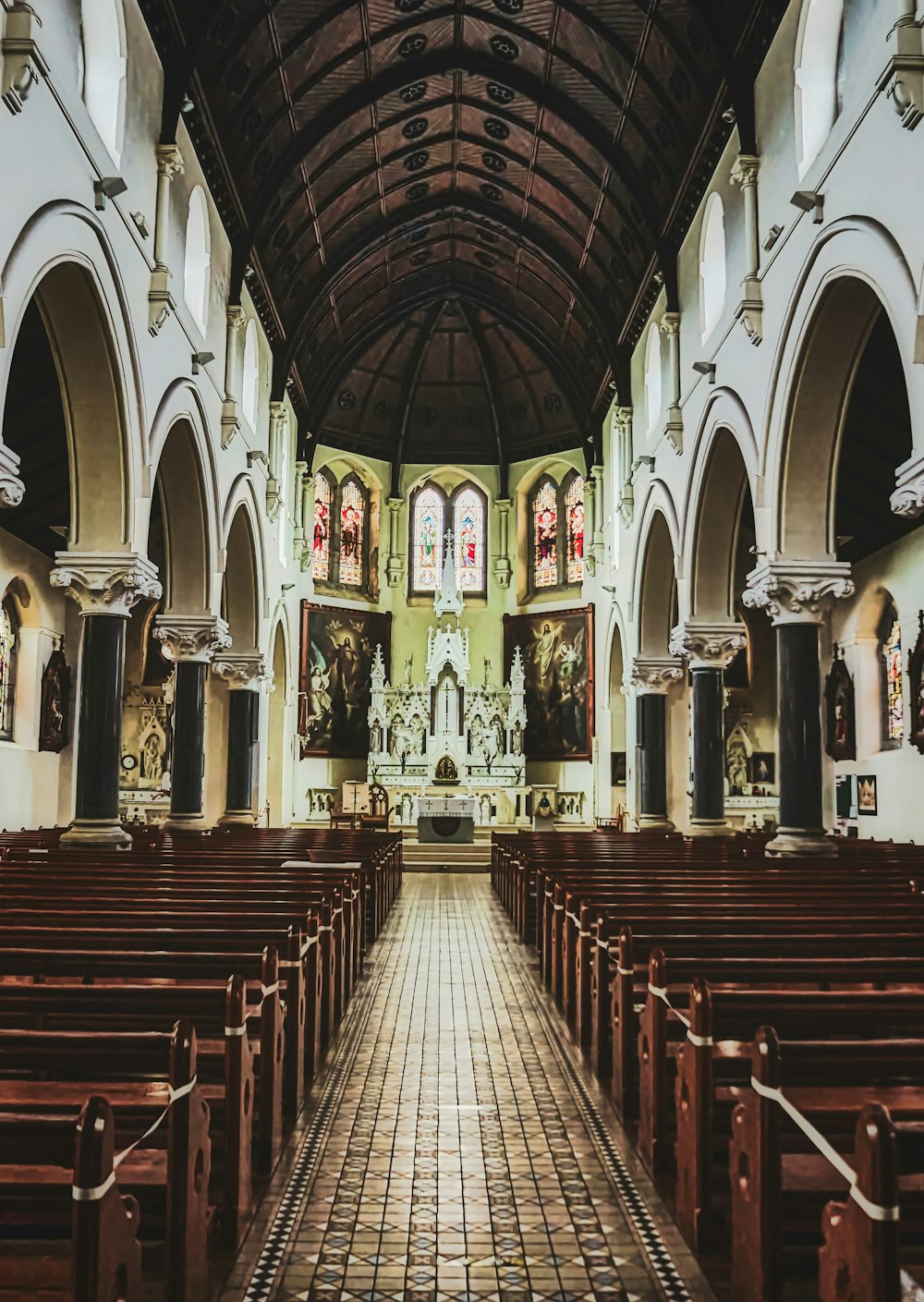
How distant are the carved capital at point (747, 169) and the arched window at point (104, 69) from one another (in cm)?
782

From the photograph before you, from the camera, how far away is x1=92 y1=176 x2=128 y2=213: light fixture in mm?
12156

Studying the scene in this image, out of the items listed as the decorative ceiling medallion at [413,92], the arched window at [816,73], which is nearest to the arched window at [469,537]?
the decorative ceiling medallion at [413,92]

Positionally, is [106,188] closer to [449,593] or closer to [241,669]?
[241,669]

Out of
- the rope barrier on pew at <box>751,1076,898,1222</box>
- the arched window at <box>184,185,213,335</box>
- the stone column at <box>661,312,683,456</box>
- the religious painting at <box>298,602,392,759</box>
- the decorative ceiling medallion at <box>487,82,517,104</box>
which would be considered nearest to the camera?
the rope barrier on pew at <box>751,1076,898,1222</box>

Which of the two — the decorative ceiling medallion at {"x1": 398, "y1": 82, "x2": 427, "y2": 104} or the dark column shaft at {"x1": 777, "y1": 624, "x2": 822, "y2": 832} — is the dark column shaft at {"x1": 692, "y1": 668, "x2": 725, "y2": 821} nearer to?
the dark column shaft at {"x1": 777, "y1": 624, "x2": 822, "y2": 832}

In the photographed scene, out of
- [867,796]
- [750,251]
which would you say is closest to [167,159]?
[750,251]

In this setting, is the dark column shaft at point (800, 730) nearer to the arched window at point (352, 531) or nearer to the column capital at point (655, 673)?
the column capital at point (655, 673)

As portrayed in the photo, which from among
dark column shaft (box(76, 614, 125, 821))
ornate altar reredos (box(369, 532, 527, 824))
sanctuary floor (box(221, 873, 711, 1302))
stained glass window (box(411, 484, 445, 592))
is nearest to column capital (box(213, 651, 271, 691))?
ornate altar reredos (box(369, 532, 527, 824))

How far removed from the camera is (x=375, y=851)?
15461 millimetres

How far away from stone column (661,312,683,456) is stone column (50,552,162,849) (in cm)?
976

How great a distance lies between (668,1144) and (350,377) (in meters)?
30.9

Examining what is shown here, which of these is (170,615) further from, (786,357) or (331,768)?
(331,768)

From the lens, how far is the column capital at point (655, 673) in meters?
24.0

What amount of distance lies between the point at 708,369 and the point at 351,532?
19558 mm
